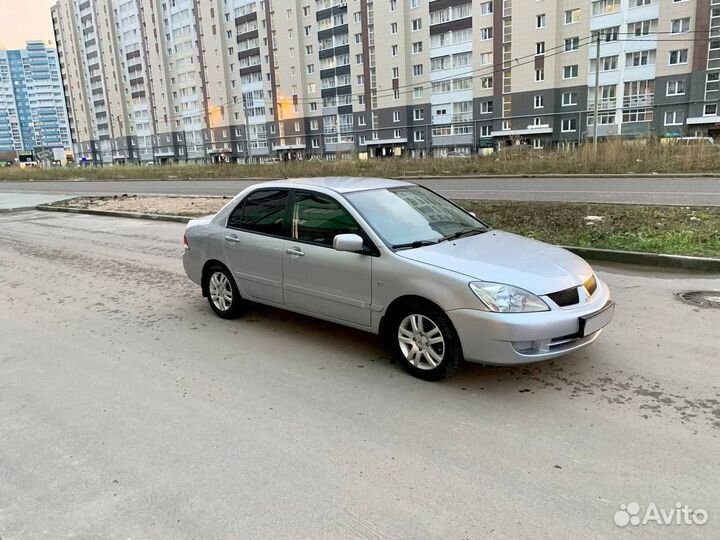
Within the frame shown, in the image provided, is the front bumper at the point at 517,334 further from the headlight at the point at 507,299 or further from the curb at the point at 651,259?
the curb at the point at 651,259

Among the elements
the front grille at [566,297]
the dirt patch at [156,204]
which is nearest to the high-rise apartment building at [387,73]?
the dirt patch at [156,204]

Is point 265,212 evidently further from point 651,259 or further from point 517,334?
point 651,259

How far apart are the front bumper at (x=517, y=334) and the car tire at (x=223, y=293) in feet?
9.49

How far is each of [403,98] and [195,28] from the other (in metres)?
45.6

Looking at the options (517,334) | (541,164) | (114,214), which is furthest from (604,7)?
(517,334)

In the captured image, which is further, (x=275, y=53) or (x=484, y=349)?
(x=275, y=53)

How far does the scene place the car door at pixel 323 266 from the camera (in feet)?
15.7

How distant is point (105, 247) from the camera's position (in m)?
11.4

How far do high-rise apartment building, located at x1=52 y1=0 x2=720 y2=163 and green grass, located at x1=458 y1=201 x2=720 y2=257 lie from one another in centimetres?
2294

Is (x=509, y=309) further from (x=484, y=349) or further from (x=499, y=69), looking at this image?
(x=499, y=69)

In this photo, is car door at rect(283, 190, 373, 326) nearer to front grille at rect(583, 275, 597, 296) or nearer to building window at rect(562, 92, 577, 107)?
front grille at rect(583, 275, 597, 296)

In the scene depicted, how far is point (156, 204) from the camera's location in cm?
1877

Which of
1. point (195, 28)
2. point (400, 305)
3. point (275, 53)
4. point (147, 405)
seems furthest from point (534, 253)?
point (195, 28)

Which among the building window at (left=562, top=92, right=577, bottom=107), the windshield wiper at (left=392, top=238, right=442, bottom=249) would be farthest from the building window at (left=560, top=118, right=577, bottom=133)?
the windshield wiper at (left=392, top=238, right=442, bottom=249)
